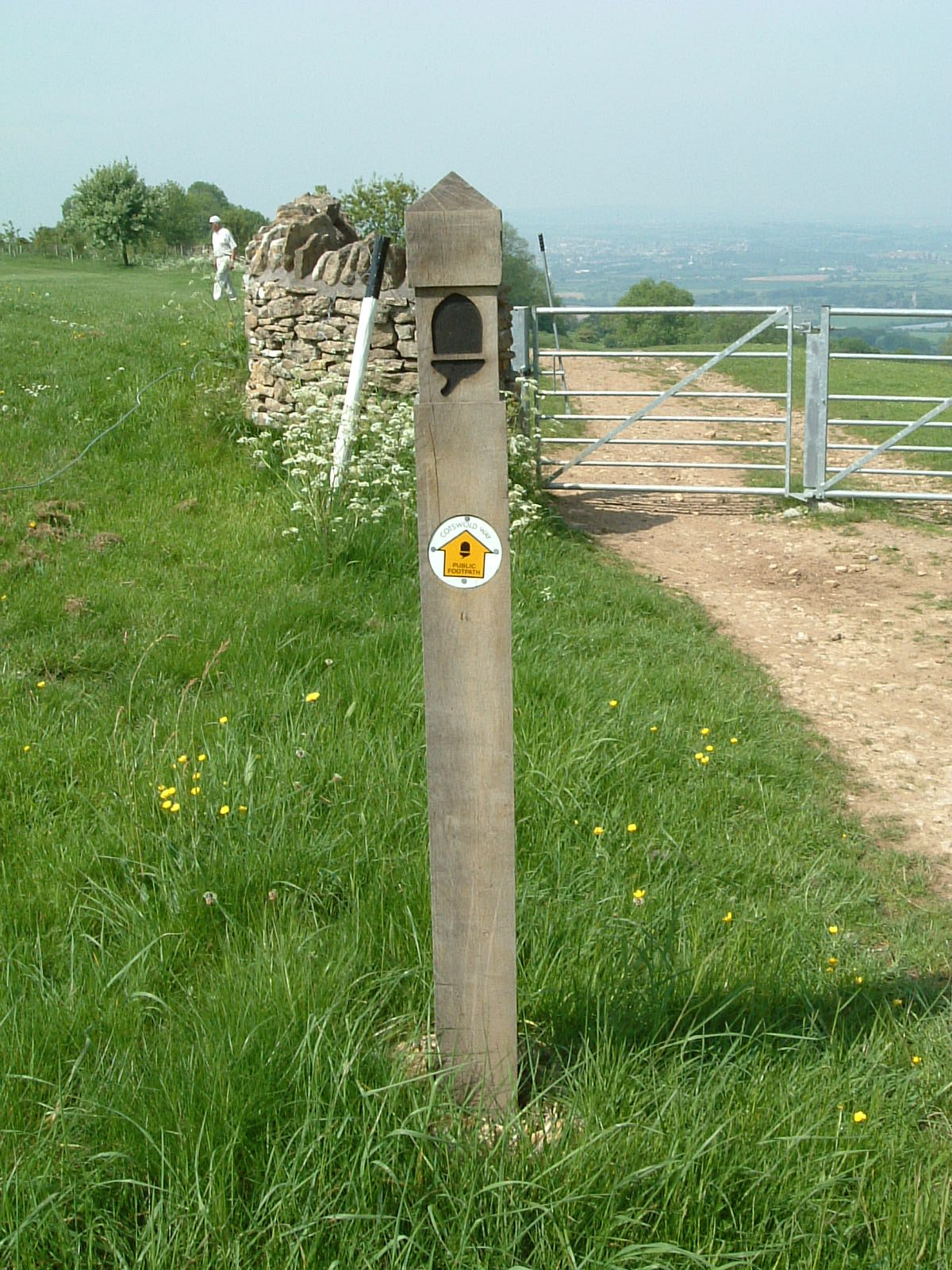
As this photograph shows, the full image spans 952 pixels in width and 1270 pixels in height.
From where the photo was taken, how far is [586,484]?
10.9 m

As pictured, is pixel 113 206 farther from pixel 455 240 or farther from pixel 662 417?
pixel 455 240

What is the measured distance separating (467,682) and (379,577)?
453 centimetres

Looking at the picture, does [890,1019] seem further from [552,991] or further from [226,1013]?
[226,1013]

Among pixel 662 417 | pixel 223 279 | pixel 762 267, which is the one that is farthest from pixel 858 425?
pixel 762 267

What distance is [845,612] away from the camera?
26.9ft

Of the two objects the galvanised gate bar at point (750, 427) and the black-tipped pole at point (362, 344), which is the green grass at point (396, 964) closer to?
the black-tipped pole at point (362, 344)

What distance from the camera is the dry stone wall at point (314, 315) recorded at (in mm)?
9398

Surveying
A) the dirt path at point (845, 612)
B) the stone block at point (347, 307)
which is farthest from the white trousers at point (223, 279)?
the stone block at point (347, 307)

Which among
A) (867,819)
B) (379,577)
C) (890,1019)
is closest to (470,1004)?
(890,1019)

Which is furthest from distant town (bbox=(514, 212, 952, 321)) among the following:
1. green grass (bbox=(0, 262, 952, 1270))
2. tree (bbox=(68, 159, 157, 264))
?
tree (bbox=(68, 159, 157, 264))

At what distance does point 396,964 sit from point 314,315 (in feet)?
24.2

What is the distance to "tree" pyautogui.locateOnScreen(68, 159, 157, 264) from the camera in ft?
177

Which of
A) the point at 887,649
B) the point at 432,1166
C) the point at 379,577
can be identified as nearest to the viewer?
the point at 432,1166

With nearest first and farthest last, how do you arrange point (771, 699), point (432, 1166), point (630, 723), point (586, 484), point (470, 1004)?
1. point (432, 1166)
2. point (470, 1004)
3. point (630, 723)
4. point (771, 699)
5. point (586, 484)
